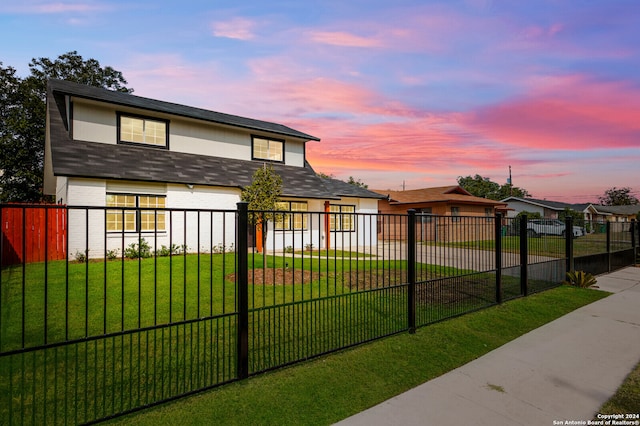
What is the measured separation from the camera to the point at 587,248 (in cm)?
1049

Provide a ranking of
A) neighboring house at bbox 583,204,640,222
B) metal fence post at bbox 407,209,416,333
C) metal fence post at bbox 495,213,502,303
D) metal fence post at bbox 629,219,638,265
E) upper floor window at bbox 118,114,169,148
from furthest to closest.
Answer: neighboring house at bbox 583,204,640,222
upper floor window at bbox 118,114,169,148
metal fence post at bbox 629,219,638,265
metal fence post at bbox 495,213,502,303
metal fence post at bbox 407,209,416,333

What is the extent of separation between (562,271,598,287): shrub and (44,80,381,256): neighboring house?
739 cm

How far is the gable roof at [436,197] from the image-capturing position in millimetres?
26031

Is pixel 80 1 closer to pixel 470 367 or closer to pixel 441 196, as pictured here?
pixel 470 367

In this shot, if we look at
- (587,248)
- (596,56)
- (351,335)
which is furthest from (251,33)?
(587,248)

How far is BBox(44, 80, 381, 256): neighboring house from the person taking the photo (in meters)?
12.5

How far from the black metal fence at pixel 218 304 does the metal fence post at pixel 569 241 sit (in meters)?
0.04

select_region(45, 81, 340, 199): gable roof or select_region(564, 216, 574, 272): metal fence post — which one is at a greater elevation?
select_region(45, 81, 340, 199): gable roof

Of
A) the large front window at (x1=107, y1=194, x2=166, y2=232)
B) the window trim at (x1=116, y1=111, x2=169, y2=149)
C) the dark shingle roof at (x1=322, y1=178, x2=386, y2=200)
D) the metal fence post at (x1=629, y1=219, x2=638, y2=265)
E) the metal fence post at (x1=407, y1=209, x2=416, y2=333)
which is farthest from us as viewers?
the dark shingle roof at (x1=322, y1=178, x2=386, y2=200)

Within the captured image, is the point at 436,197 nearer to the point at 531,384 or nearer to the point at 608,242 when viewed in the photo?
the point at 608,242

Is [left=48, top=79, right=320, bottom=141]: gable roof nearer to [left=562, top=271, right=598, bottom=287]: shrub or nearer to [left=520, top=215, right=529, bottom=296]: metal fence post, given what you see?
[left=520, top=215, right=529, bottom=296]: metal fence post

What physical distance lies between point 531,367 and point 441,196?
23873 mm

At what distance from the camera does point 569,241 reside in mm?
9219

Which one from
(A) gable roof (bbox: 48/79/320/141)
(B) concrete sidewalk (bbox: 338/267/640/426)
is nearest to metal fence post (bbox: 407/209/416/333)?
(B) concrete sidewalk (bbox: 338/267/640/426)
